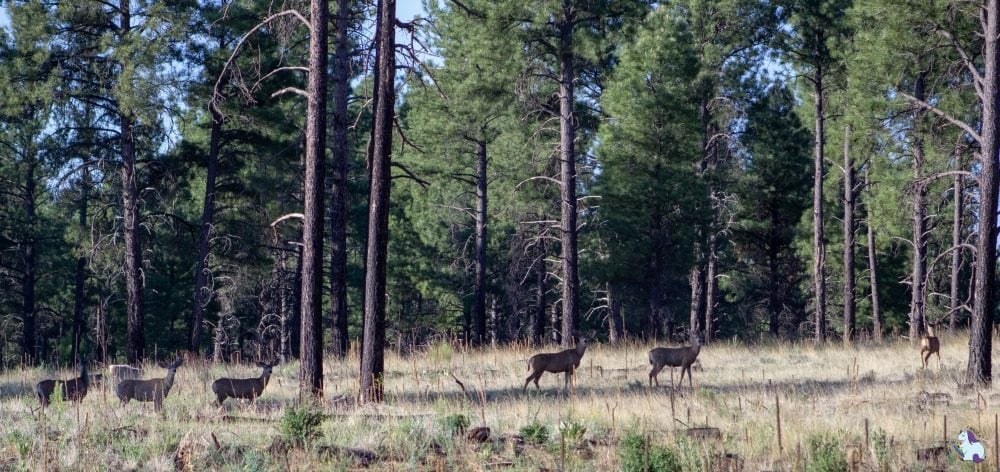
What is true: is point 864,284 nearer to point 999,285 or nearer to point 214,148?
point 999,285

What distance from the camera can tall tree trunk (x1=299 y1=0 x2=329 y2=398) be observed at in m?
11.3

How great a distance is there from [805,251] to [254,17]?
21243 mm

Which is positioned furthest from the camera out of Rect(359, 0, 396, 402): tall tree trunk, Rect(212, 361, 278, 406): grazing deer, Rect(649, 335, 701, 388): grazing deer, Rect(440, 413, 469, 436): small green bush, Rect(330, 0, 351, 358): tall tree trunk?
Rect(330, 0, 351, 358): tall tree trunk

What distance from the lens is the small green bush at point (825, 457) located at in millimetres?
6898

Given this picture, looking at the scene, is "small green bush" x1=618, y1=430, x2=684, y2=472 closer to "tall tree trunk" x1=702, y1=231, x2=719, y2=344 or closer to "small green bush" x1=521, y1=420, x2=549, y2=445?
"small green bush" x1=521, y1=420, x2=549, y2=445

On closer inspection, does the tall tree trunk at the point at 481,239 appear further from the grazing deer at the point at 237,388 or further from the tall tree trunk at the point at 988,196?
the grazing deer at the point at 237,388

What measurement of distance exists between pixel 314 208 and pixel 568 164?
941cm

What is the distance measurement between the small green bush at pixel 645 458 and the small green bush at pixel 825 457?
0.99m

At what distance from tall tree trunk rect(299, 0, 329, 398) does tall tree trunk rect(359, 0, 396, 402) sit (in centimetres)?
60

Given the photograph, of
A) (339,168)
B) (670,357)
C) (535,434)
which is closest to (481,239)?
(339,168)

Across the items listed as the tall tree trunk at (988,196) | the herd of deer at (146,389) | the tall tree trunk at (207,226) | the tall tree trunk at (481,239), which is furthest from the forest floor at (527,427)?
the tall tree trunk at (481,239)

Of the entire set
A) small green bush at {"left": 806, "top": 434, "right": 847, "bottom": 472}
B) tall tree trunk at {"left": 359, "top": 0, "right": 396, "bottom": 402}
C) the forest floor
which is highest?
tall tree trunk at {"left": 359, "top": 0, "right": 396, "bottom": 402}

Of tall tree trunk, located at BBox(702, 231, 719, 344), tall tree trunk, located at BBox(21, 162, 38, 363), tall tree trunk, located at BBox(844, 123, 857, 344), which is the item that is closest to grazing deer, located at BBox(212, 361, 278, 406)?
tall tree trunk, located at BBox(702, 231, 719, 344)
